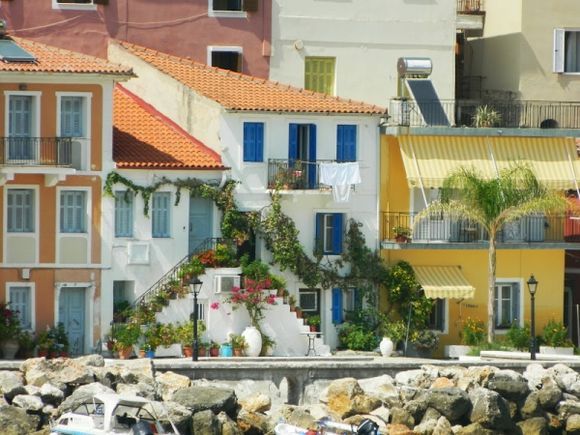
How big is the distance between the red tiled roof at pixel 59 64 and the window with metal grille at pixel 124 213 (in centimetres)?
346

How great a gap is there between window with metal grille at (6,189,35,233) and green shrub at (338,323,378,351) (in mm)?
9476

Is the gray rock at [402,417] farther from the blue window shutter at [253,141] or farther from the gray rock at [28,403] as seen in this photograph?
the blue window shutter at [253,141]

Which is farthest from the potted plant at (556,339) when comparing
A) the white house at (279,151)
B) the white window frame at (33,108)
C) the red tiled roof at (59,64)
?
the white window frame at (33,108)

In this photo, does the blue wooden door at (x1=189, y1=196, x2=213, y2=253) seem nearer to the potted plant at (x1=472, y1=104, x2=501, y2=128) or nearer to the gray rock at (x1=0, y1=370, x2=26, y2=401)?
the potted plant at (x1=472, y1=104, x2=501, y2=128)

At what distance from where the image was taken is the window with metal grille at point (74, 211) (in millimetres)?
80500

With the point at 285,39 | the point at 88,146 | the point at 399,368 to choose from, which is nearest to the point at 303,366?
the point at 399,368

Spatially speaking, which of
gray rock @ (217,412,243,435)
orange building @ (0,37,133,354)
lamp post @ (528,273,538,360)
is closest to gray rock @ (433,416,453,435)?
gray rock @ (217,412,243,435)

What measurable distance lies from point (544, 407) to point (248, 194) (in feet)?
36.3

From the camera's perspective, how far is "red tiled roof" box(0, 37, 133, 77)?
79188 mm

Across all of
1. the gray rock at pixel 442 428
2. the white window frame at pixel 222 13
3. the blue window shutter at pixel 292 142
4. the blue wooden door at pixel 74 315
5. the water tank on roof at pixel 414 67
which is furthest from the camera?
the white window frame at pixel 222 13

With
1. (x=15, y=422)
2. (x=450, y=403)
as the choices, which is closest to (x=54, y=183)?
(x=15, y=422)

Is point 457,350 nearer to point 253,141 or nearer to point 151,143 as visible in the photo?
point 253,141

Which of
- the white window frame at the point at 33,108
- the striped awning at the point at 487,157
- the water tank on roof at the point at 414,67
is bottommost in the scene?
the striped awning at the point at 487,157

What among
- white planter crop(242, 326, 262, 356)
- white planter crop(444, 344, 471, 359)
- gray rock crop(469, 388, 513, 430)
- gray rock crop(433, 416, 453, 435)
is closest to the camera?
gray rock crop(433, 416, 453, 435)
